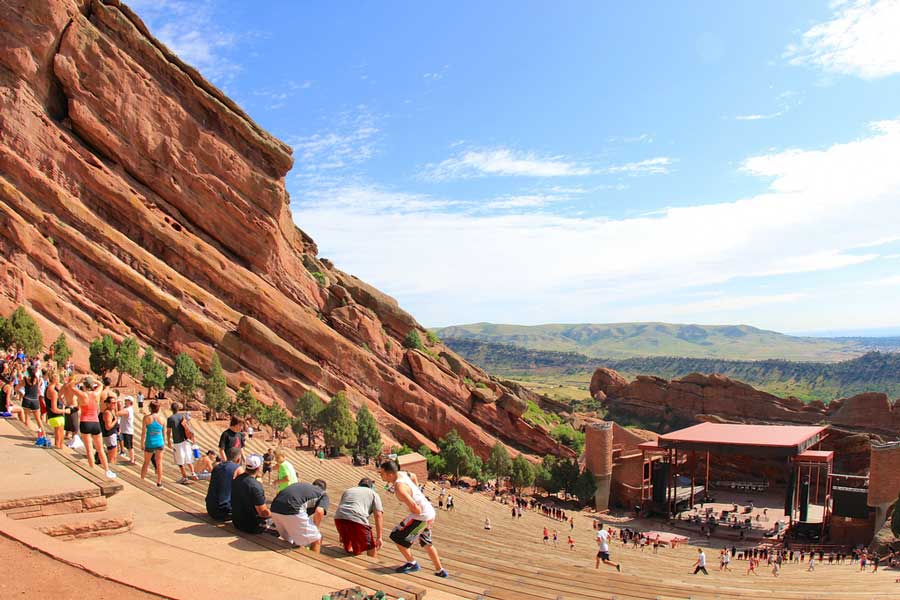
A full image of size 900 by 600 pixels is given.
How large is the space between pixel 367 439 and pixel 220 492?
111ft

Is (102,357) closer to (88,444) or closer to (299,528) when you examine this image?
(88,444)

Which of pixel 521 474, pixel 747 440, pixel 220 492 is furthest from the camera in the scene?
pixel 521 474

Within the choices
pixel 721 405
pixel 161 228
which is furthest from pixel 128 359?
pixel 721 405

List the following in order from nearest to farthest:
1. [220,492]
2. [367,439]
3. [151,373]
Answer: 1. [220,492]
2. [151,373]
3. [367,439]

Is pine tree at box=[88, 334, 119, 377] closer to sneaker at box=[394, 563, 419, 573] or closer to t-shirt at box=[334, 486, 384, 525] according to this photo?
t-shirt at box=[334, 486, 384, 525]

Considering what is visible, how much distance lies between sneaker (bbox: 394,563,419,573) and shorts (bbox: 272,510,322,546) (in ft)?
3.82

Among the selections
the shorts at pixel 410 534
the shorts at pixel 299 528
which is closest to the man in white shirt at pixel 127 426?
the shorts at pixel 299 528

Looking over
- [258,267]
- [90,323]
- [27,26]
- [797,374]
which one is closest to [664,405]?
[258,267]

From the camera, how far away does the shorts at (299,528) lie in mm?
7977

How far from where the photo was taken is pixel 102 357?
112ft

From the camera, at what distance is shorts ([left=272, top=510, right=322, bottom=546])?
314 inches

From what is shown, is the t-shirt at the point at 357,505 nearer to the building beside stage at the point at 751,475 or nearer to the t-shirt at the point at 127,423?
the t-shirt at the point at 127,423

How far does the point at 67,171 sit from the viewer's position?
132ft

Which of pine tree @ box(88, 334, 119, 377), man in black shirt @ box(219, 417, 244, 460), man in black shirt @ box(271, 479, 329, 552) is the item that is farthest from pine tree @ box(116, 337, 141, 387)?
man in black shirt @ box(271, 479, 329, 552)
